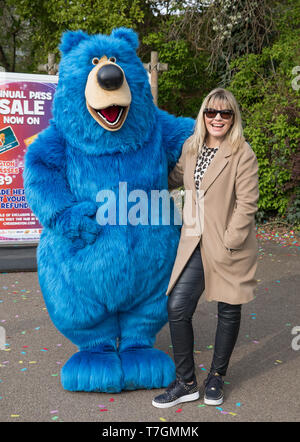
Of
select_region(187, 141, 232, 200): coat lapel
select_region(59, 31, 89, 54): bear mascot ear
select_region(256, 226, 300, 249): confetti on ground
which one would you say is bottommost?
select_region(256, 226, 300, 249): confetti on ground

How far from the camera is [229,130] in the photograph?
279 cm

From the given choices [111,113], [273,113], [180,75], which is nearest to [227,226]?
[111,113]

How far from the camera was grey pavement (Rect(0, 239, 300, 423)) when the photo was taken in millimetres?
2688

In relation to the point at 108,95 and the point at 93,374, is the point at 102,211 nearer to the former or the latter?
the point at 108,95

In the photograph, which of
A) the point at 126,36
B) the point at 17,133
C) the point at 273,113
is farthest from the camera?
the point at 273,113

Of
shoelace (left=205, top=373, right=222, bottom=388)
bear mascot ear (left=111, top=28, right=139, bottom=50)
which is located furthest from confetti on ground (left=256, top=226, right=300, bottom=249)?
bear mascot ear (left=111, top=28, right=139, bottom=50)

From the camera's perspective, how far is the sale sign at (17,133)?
6.02 m

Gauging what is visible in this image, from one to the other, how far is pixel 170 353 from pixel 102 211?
134 centimetres

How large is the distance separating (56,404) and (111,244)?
3.16 feet

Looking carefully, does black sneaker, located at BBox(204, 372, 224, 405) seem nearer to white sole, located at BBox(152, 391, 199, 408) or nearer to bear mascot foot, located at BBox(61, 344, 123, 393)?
white sole, located at BBox(152, 391, 199, 408)

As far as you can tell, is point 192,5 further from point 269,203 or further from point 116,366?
point 116,366

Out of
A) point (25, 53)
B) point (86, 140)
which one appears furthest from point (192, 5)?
point (25, 53)

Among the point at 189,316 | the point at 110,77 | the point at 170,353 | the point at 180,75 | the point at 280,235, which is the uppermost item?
the point at 180,75

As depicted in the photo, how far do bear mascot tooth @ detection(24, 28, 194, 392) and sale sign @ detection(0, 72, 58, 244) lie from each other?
129 inches
